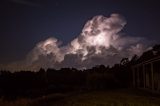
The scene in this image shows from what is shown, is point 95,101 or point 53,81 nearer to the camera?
point 95,101

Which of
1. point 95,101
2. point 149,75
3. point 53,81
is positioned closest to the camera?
point 95,101

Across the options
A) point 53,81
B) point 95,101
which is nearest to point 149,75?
point 95,101

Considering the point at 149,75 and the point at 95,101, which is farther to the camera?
the point at 149,75

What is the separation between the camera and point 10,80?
55906 mm

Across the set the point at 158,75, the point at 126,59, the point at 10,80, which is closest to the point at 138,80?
the point at 158,75

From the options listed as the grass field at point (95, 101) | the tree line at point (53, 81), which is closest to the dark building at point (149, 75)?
the tree line at point (53, 81)

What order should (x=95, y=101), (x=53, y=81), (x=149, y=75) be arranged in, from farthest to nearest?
→ 1. (x=53, y=81)
2. (x=149, y=75)
3. (x=95, y=101)

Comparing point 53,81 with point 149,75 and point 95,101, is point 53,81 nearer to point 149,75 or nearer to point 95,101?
point 149,75

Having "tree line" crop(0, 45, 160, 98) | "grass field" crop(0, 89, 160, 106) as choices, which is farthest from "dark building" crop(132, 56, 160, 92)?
"grass field" crop(0, 89, 160, 106)

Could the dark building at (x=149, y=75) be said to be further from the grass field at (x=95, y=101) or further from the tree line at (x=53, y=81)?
the grass field at (x=95, y=101)

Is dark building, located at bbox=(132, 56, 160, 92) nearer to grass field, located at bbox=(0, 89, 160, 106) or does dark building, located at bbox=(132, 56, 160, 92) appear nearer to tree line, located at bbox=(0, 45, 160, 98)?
tree line, located at bbox=(0, 45, 160, 98)

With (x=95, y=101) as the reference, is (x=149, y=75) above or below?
above

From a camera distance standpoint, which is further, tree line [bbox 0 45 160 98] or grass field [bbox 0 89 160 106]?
tree line [bbox 0 45 160 98]

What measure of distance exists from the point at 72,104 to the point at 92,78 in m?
19.9
